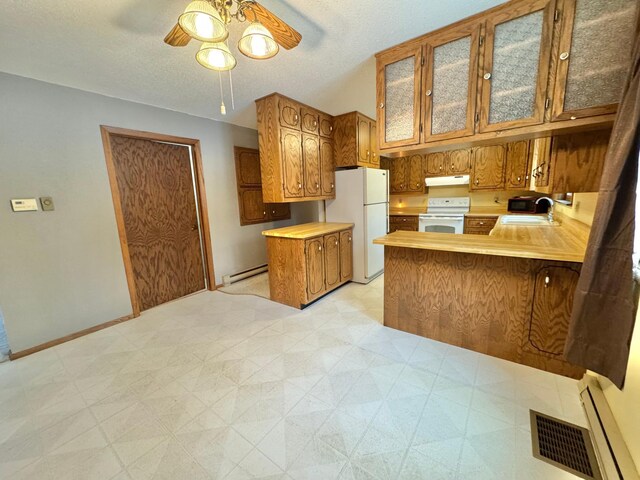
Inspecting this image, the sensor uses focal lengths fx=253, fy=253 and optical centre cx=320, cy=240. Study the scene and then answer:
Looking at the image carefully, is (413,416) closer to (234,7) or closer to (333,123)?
(234,7)

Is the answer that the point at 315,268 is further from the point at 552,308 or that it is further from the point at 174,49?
the point at 174,49

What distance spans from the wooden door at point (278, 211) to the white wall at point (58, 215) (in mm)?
1867

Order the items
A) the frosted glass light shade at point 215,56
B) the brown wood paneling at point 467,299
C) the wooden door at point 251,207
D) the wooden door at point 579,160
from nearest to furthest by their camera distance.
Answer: the frosted glass light shade at point 215,56
the wooden door at point 579,160
the brown wood paneling at point 467,299
the wooden door at point 251,207

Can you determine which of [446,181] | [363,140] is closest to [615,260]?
[363,140]

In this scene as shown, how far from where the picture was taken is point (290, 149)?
3.02 metres

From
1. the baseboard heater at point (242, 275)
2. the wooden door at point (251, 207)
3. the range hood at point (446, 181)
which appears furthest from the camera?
the range hood at point (446, 181)

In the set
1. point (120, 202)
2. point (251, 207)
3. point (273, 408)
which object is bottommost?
point (273, 408)

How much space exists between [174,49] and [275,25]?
1.00 meters

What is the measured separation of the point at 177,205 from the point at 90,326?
1.59 metres

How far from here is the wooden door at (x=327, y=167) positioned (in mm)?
3568

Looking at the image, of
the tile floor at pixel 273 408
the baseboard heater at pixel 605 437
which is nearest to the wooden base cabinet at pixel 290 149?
the tile floor at pixel 273 408

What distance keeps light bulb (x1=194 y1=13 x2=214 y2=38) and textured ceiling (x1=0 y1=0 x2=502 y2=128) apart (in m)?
0.38

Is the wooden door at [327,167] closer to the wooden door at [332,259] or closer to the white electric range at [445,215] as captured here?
the wooden door at [332,259]

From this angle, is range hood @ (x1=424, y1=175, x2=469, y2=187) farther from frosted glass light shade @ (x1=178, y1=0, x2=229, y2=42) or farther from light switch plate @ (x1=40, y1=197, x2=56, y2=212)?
light switch plate @ (x1=40, y1=197, x2=56, y2=212)
